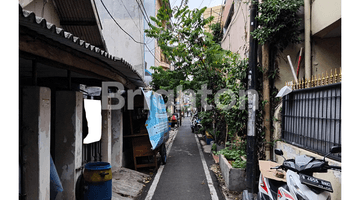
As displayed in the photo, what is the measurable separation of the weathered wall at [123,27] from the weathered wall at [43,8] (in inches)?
283

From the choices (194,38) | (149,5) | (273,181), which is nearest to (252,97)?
(273,181)

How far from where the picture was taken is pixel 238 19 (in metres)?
10.9

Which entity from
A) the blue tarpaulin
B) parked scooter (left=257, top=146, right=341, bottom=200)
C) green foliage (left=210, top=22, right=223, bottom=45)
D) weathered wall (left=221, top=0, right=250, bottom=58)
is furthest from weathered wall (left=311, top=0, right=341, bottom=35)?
green foliage (left=210, top=22, right=223, bottom=45)

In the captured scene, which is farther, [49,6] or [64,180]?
[49,6]

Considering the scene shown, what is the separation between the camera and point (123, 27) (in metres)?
14.9

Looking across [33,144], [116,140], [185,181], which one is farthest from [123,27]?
[33,144]

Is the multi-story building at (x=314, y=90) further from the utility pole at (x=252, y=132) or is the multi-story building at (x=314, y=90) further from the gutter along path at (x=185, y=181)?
the gutter along path at (x=185, y=181)

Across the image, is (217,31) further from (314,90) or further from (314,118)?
(314,118)

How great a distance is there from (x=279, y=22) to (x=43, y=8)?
674 centimetres

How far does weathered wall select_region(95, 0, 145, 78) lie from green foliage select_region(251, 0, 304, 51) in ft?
34.3

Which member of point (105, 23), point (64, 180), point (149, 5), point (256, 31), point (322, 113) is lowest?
point (64, 180)

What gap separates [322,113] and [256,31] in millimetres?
2755

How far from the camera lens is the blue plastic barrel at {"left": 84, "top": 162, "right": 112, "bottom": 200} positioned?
15.2 ft

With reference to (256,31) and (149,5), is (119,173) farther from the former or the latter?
(149,5)
